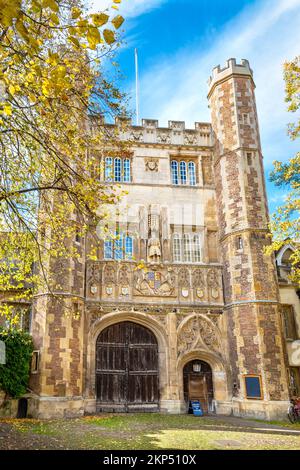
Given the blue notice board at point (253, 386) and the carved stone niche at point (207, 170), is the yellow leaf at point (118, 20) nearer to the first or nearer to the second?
the blue notice board at point (253, 386)

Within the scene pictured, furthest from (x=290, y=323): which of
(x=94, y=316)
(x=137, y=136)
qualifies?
(x=137, y=136)

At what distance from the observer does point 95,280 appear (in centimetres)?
1725

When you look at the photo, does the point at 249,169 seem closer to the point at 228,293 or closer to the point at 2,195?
the point at 228,293

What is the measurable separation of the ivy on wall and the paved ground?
1621mm

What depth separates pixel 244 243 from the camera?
56.5ft

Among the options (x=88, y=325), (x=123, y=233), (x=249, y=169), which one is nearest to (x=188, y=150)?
(x=249, y=169)

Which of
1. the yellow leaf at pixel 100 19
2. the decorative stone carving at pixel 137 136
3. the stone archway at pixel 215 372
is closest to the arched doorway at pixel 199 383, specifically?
the stone archway at pixel 215 372

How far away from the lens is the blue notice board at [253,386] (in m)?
15.3

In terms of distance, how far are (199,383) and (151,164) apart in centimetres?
1048

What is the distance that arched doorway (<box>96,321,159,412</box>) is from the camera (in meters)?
16.3

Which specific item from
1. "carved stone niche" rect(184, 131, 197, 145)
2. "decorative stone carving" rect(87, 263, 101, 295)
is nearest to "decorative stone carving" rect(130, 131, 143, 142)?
"carved stone niche" rect(184, 131, 197, 145)

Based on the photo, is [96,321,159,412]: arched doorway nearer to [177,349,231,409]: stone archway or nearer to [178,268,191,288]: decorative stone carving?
[177,349,231,409]: stone archway

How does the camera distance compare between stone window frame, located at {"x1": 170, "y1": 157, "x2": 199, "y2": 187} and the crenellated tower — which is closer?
the crenellated tower
